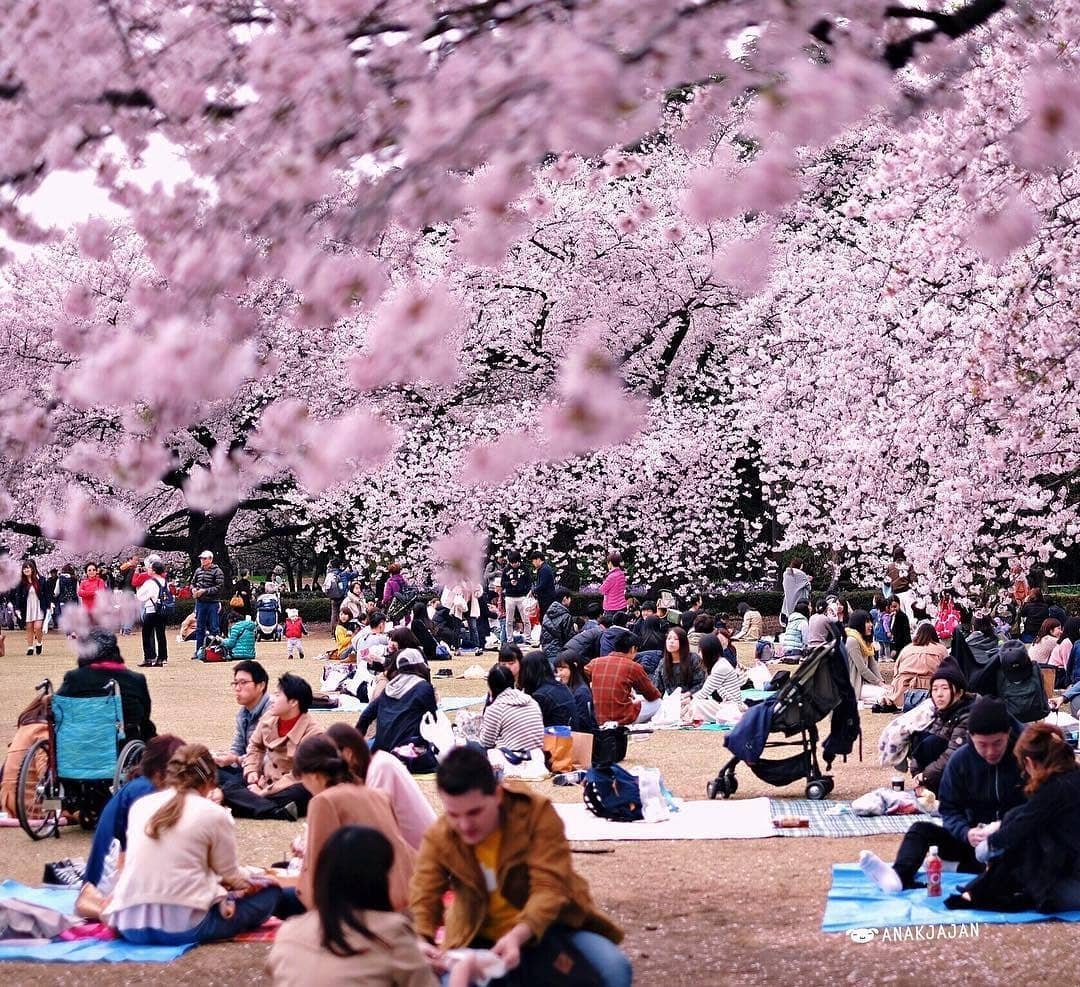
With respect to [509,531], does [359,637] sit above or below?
above

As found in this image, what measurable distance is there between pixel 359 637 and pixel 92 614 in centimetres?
963

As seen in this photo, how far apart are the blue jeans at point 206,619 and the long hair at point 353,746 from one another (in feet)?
55.7

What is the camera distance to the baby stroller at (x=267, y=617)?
87.1 ft

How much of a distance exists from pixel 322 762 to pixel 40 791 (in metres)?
3.93

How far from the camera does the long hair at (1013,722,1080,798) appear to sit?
6.53m

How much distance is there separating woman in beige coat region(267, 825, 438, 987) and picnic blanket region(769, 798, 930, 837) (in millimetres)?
5481

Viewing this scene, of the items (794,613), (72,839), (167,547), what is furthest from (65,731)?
(167,547)

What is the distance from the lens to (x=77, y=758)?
923cm

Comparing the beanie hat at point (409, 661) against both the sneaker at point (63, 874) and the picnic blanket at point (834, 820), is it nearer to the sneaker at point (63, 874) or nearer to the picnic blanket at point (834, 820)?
the picnic blanket at point (834, 820)

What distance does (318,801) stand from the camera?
18.7ft

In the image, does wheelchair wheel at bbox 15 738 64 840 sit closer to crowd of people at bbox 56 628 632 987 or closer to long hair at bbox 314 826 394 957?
crowd of people at bbox 56 628 632 987

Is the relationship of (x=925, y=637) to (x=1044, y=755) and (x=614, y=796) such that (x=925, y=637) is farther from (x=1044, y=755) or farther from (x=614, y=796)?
(x=1044, y=755)

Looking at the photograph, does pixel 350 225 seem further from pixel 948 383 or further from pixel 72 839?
pixel 948 383

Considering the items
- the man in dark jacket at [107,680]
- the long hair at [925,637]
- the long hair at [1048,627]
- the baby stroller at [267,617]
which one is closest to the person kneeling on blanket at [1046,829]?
the man in dark jacket at [107,680]
